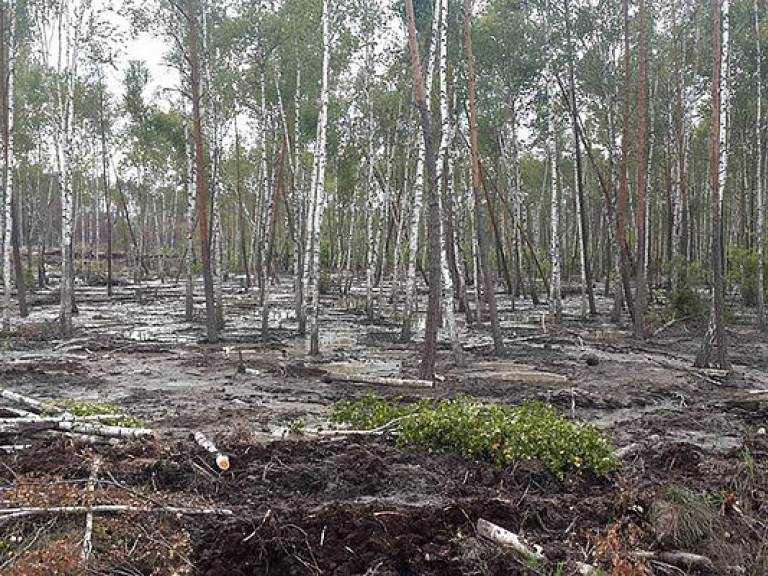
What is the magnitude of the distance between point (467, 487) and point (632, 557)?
2.06 meters

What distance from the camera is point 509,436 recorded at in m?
6.98

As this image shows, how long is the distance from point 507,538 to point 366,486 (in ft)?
6.05

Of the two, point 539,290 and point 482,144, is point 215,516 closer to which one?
point 482,144

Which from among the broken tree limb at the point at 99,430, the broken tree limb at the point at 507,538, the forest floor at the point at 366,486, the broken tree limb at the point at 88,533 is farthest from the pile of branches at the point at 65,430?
the broken tree limb at the point at 507,538

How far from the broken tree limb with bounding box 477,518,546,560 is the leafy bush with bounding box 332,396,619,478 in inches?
62.2

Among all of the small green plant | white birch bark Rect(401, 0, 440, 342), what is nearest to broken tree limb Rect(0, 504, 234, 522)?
the small green plant

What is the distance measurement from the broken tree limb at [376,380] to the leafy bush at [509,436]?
11.1 ft

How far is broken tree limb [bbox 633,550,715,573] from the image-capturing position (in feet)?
15.3

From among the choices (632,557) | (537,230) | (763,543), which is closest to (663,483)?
(763,543)

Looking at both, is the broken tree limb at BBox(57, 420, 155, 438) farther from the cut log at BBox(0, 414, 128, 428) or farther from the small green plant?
the small green plant

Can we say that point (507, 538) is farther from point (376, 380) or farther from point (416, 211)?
point (416, 211)

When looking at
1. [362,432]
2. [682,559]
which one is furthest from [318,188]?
[682,559]

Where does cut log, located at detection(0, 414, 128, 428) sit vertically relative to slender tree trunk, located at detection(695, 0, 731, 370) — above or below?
below

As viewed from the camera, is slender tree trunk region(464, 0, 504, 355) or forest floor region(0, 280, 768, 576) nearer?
forest floor region(0, 280, 768, 576)
